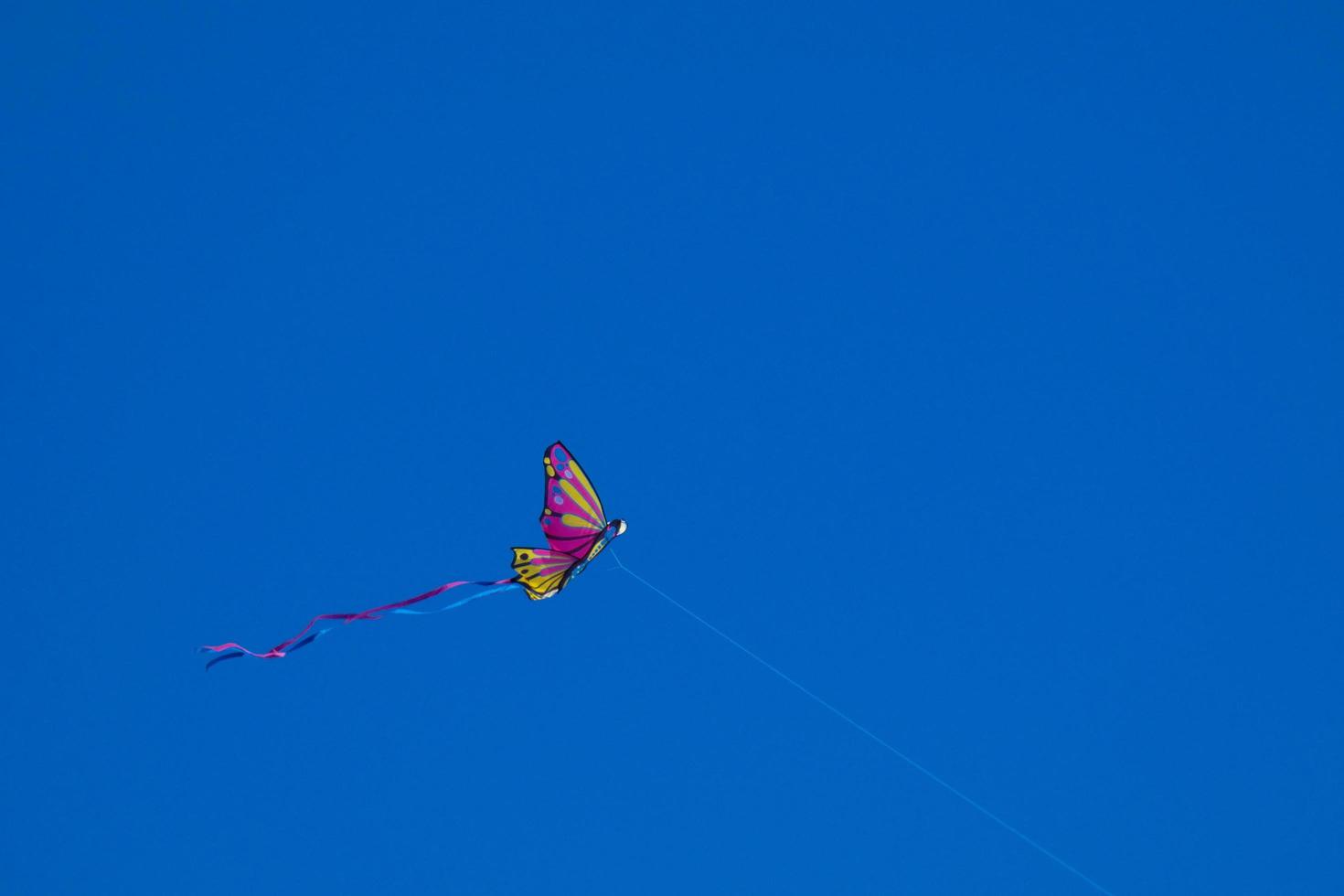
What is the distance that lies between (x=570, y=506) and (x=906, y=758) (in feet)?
17.7

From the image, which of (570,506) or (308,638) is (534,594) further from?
(308,638)

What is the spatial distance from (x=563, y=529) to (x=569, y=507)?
0.21 m

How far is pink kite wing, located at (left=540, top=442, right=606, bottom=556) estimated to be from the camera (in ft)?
30.8

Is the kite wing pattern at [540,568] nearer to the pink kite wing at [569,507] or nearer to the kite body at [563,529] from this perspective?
the kite body at [563,529]

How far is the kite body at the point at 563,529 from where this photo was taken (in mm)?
9344

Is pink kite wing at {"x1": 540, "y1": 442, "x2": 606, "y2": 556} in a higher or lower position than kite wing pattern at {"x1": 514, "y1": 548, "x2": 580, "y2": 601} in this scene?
higher

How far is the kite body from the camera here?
9.34 metres

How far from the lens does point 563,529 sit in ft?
31.2

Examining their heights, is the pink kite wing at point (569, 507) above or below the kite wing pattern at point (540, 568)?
above

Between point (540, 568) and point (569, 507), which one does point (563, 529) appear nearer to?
point (569, 507)

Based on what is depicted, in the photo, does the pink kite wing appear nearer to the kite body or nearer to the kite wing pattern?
the kite body

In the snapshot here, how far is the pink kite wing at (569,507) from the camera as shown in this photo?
9383mm

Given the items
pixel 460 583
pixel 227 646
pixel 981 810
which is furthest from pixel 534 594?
pixel 981 810

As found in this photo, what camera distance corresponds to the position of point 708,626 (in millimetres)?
12172
